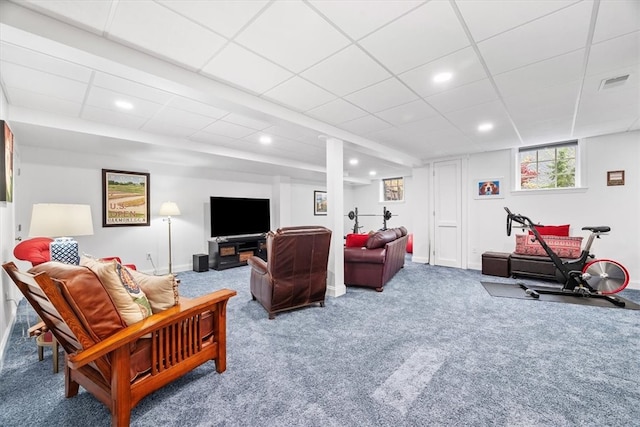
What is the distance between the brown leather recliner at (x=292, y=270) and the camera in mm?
3020

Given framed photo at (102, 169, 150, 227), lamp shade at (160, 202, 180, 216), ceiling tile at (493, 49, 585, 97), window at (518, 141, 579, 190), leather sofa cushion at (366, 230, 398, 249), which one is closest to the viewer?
ceiling tile at (493, 49, 585, 97)

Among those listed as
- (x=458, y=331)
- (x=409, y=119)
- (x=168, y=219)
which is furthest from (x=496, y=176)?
(x=168, y=219)

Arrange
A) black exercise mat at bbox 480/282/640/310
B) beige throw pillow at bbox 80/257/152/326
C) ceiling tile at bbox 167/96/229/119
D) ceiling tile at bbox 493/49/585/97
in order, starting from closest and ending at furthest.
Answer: beige throw pillow at bbox 80/257/152/326
ceiling tile at bbox 493/49/585/97
ceiling tile at bbox 167/96/229/119
black exercise mat at bbox 480/282/640/310

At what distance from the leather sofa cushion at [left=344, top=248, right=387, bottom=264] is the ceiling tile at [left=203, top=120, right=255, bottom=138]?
92.9 inches

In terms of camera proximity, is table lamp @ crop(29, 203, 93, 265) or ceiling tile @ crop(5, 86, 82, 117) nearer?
table lamp @ crop(29, 203, 93, 265)

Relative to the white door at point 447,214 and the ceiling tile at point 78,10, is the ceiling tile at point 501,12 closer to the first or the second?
the ceiling tile at point 78,10

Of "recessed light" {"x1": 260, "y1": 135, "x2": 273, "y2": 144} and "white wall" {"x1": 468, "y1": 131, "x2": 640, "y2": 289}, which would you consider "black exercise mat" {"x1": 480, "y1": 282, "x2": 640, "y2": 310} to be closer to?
"white wall" {"x1": 468, "y1": 131, "x2": 640, "y2": 289}

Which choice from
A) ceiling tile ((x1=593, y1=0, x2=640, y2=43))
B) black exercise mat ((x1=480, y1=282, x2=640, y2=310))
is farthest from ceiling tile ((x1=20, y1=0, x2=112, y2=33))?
black exercise mat ((x1=480, y1=282, x2=640, y2=310))

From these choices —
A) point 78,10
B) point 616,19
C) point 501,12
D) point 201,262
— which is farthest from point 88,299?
point 201,262

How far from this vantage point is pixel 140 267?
5.11 metres

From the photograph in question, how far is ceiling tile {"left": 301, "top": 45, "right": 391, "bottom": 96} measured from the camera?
7.17 feet

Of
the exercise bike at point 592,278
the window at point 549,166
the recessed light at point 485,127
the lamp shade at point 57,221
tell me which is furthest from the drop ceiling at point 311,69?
the exercise bike at point 592,278

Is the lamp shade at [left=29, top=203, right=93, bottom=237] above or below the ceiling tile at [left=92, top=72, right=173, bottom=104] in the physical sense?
below

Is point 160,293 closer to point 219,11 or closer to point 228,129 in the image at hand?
point 219,11
